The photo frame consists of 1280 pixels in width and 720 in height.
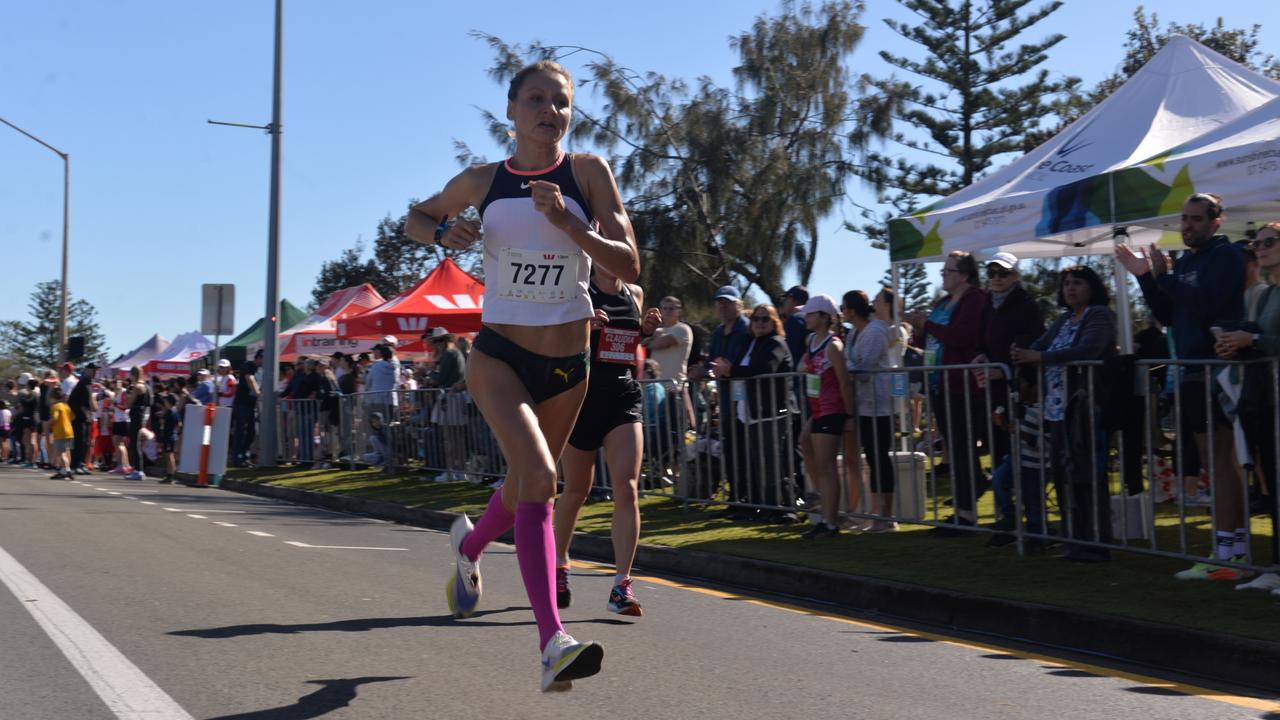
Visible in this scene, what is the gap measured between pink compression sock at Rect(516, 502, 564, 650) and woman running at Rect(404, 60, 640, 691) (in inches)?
1.4

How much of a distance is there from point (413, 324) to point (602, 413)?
14815mm

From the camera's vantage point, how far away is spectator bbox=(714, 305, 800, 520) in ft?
34.8

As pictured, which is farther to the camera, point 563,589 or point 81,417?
point 81,417

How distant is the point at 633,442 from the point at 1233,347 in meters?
3.09

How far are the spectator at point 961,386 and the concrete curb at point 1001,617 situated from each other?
4.94ft

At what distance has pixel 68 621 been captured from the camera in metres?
6.45

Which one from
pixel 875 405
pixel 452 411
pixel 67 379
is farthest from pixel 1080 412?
pixel 67 379

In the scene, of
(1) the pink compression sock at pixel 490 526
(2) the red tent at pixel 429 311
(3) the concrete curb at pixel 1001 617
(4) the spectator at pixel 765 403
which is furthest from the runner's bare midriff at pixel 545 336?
(2) the red tent at pixel 429 311

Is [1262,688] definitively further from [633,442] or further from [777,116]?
[777,116]

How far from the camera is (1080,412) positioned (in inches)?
317

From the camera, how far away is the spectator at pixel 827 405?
9.72 metres

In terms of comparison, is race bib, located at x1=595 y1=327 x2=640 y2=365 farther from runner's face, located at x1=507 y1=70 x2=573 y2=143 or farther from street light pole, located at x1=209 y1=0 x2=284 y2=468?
street light pole, located at x1=209 y1=0 x2=284 y2=468

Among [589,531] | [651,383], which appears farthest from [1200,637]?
[651,383]

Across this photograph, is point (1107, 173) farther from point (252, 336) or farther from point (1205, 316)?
point (252, 336)
